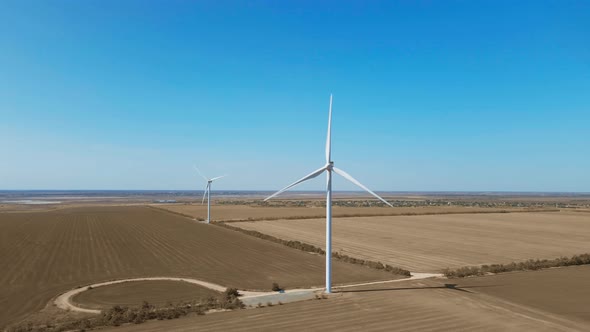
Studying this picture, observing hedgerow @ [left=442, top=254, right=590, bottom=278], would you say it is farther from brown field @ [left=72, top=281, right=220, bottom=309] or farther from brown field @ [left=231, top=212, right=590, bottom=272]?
brown field @ [left=72, top=281, right=220, bottom=309]

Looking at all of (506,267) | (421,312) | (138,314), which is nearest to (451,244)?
(506,267)

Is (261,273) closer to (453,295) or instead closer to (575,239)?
(453,295)

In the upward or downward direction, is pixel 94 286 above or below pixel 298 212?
below

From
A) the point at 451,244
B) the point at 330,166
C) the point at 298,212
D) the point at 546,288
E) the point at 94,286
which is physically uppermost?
the point at 330,166

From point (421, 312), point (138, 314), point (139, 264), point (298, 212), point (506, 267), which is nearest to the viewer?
point (138, 314)

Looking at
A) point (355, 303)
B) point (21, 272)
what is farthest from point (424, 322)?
point (21, 272)

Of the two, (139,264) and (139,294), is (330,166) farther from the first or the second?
(139,264)
